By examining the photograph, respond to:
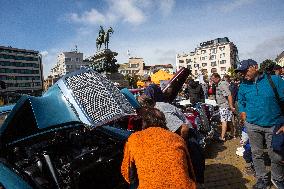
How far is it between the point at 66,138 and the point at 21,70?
116676 mm

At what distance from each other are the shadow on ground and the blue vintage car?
212 centimetres

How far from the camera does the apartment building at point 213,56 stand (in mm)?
129250

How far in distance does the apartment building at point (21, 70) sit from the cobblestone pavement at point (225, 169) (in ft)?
336

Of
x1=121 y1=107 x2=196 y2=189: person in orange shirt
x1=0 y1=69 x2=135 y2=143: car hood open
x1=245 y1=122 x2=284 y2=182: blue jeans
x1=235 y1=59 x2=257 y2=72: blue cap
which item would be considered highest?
x1=235 y1=59 x2=257 y2=72: blue cap

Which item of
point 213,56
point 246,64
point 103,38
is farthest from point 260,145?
point 213,56

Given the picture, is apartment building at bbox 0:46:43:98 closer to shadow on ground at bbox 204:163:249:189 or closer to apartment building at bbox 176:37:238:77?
apartment building at bbox 176:37:238:77

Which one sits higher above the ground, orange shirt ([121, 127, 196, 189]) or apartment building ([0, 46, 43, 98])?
apartment building ([0, 46, 43, 98])

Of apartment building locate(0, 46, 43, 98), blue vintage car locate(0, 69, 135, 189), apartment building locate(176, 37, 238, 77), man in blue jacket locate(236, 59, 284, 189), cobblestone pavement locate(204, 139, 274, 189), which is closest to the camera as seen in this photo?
blue vintage car locate(0, 69, 135, 189)

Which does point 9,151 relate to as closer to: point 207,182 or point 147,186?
point 147,186

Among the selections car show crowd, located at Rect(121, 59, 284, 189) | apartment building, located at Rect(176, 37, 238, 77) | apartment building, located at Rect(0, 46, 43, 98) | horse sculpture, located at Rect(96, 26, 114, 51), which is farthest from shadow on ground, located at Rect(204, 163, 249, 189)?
apartment building, located at Rect(176, 37, 238, 77)

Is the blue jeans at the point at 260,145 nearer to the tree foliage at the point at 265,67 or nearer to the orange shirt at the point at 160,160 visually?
the tree foliage at the point at 265,67

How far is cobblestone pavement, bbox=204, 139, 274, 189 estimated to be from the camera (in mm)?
5574

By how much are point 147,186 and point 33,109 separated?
71.3 inches

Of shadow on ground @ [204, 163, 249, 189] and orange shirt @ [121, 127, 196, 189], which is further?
shadow on ground @ [204, 163, 249, 189]
